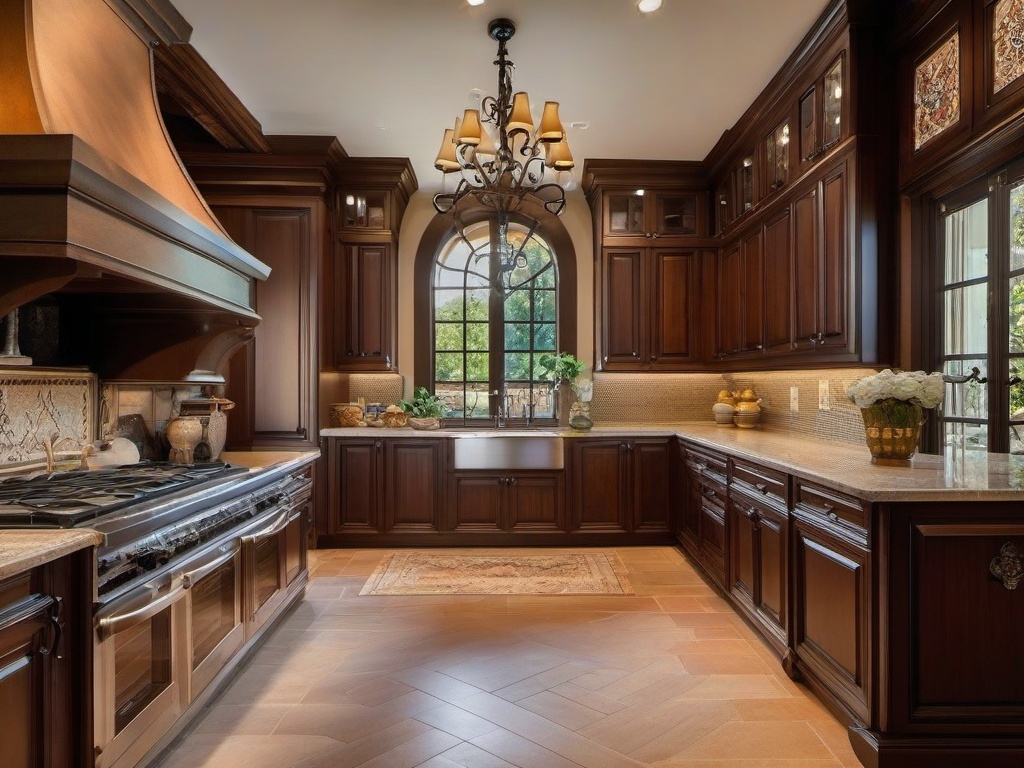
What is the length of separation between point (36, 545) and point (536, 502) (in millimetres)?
3613

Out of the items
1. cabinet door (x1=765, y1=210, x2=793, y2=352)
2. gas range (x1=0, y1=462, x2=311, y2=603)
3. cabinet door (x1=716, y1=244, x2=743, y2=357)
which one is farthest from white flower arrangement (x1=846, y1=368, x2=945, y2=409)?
gas range (x1=0, y1=462, x2=311, y2=603)

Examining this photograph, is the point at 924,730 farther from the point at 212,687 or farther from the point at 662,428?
the point at 662,428

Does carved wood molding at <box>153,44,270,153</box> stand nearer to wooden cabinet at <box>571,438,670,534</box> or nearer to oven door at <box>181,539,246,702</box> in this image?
oven door at <box>181,539,246,702</box>

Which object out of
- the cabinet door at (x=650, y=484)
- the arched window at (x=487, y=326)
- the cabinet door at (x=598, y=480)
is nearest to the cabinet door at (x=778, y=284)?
the cabinet door at (x=650, y=484)

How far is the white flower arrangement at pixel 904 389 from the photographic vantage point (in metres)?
2.37

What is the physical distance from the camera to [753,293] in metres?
4.23

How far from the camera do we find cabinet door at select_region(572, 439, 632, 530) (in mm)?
4785

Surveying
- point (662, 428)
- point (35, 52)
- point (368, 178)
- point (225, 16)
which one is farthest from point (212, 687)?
point (368, 178)

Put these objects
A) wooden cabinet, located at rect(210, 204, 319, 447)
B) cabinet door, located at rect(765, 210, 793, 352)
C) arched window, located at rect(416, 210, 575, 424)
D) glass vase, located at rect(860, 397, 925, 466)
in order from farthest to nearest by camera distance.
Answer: arched window, located at rect(416, 210, 575, 424) < wooden cabinet, located at rect(210, 204, 319, 447) < cabinet door, located at rect(765, 210, 793, 352) < glass vase, located at rect(860, 397, 925, 466)

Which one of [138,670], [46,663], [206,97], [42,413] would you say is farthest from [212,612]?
[206,97]

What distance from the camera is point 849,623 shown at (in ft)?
7.04

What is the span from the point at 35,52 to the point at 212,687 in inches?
85.4

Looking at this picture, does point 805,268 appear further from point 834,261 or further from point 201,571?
point 201,571

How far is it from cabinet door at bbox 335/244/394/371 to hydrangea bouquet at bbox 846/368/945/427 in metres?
3.60
